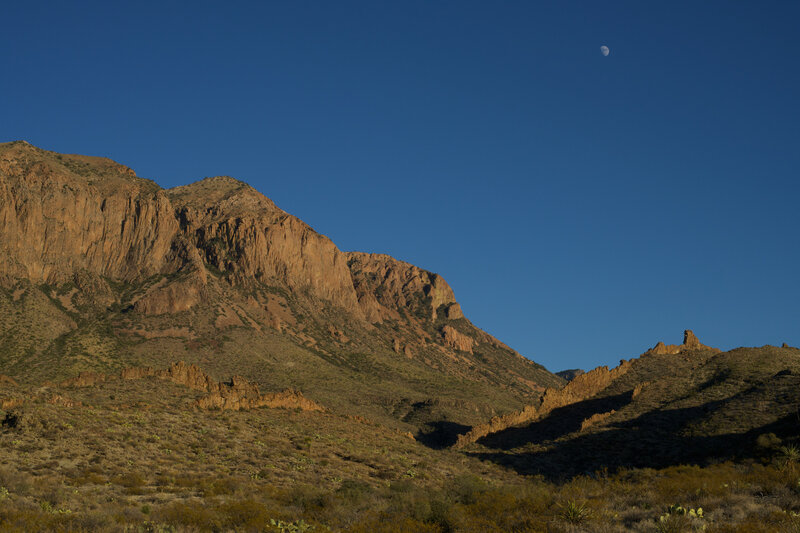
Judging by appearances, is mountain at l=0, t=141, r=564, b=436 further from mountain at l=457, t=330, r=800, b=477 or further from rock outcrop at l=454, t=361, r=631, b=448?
mountain at l=457, t=330, r=800, b=477

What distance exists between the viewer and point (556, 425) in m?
63.7

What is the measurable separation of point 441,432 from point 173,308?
72.4m

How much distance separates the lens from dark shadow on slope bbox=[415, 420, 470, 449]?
3686 inches

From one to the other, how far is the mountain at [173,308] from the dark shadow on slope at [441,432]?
0.53m

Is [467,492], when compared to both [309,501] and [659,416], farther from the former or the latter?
[659,416]

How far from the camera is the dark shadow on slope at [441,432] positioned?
9363 centimetres

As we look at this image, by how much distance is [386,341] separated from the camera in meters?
192

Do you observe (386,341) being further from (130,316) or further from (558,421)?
(558,421)

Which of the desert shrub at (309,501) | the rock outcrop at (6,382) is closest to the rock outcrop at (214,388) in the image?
→ the rock outcrop at (6,382)

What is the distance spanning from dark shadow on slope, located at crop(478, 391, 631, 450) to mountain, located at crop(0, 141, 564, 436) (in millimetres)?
29685

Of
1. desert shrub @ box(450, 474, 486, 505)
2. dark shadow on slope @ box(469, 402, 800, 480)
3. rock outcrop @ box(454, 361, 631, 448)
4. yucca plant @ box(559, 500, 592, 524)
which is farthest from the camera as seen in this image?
rock outcrop @ box(454, 361, 631, 448)

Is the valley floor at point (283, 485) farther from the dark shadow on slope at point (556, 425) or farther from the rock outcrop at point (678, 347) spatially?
the rock outcrop at point (678, 347)

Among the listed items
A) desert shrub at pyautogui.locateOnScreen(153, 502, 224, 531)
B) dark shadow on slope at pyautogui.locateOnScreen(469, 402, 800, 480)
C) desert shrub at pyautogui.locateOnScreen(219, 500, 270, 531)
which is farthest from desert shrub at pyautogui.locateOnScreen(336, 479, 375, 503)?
dark shadow on slope at pyautogui.locateOnScreen(469, 402, 800, 480)

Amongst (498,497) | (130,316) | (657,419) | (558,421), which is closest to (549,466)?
(657,419)
